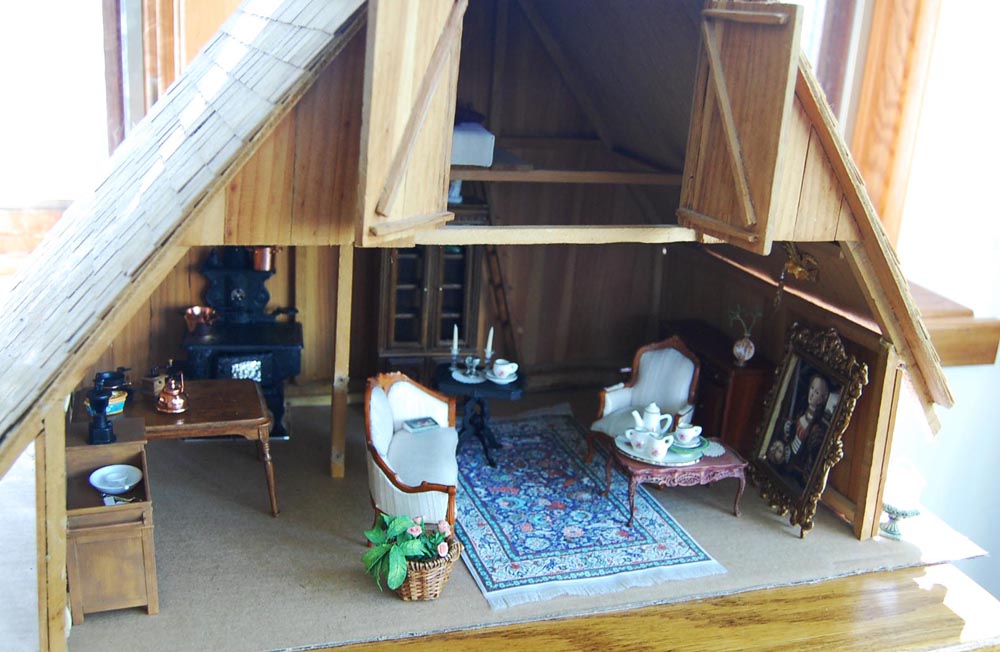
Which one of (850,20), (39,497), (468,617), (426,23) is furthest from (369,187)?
(850,20)

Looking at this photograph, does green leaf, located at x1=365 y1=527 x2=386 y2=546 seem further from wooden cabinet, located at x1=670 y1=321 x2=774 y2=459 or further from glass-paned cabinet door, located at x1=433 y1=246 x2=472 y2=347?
wooden cabinet, located at x1=670 y1=321 x2=774 y2=459

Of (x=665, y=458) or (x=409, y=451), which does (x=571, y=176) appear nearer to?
(x=665, y=458)

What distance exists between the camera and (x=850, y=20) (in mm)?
7180

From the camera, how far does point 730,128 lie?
190 inches

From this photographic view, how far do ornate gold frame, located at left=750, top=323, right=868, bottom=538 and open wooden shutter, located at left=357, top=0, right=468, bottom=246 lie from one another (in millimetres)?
2613

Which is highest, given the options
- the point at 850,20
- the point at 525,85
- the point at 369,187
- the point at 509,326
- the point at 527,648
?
the point at 850,20

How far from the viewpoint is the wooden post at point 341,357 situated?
19.0 feet

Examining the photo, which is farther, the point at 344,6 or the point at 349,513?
the point at 349,513

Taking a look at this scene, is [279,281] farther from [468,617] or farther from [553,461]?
[468,617]

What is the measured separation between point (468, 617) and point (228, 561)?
4.27 ft

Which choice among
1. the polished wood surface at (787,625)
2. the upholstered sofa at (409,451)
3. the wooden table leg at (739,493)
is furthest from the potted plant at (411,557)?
the wooden table leg at (739,493)

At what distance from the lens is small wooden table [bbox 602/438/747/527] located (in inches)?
221

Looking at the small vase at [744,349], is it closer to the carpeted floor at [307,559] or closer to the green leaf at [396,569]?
the carpeted floor at [307,559]

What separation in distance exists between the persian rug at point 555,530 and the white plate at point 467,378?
54cm
